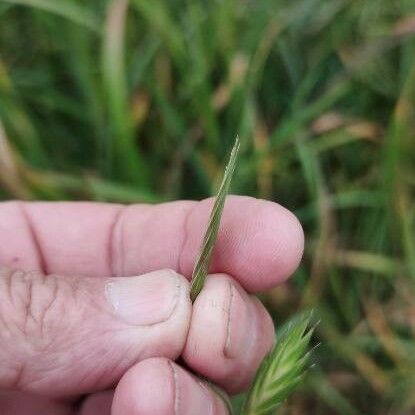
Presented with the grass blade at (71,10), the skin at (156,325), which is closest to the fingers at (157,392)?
the skin at (156,325)

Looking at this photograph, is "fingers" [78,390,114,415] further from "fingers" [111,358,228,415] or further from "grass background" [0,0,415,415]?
"grass background" [0,0,415,415]

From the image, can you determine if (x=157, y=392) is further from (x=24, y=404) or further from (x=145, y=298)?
(x=24, y=404)

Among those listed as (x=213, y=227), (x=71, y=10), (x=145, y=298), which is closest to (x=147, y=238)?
(x=145, y=298)

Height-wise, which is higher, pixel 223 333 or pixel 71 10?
pixel 71 10

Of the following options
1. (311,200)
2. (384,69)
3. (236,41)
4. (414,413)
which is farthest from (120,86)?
(414,413)

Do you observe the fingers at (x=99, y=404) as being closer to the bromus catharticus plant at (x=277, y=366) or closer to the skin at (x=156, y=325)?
the skin at (x=156, y=325)

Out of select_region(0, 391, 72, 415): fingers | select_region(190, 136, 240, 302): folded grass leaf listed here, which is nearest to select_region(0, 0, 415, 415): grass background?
select_region(0, 391, 72, 415): fingers
